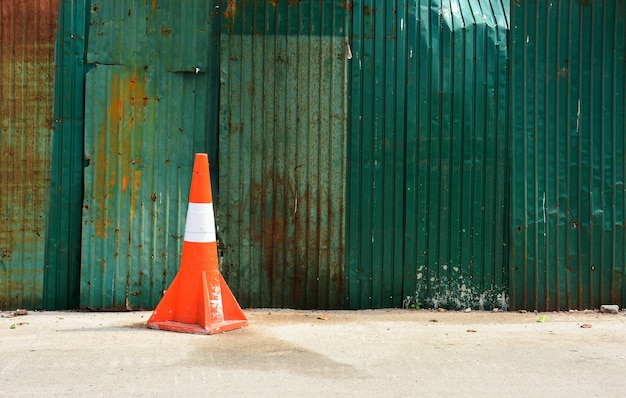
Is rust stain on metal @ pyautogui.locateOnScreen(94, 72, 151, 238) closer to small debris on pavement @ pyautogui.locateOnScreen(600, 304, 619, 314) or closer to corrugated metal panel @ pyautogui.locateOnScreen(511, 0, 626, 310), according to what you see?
corrugated metal panel @ pyautogui.locateOnScreen(511, 0, 626, 310)

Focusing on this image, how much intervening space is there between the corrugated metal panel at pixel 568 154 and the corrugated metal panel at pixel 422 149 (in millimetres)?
205

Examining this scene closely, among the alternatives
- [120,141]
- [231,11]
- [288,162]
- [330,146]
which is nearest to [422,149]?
[330,146]

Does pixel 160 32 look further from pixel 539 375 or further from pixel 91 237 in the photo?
pixel 539 375

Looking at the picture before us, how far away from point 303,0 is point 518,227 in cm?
282

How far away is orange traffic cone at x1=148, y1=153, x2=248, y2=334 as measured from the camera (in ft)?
20.2

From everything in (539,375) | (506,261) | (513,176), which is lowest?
(539,375)

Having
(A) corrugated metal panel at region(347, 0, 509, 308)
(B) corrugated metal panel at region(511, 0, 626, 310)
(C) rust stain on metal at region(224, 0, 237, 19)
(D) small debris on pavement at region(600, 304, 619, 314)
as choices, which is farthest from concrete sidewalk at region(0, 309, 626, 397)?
(C) rust stain on metal at region(224, 0, 237, 19)

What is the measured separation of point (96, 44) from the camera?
23.5 ft

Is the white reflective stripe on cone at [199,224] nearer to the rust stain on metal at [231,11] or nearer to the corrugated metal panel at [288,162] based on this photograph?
the corrugated metal panel at [288,162]

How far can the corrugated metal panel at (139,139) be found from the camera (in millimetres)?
7125

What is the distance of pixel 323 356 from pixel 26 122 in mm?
3577

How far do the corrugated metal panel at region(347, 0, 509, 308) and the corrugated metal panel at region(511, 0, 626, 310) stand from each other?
0.21 m

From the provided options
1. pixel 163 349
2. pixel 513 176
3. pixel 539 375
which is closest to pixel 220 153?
pixel 163 349

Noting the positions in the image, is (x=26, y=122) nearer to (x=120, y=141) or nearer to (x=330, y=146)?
(x=120, y=141)
